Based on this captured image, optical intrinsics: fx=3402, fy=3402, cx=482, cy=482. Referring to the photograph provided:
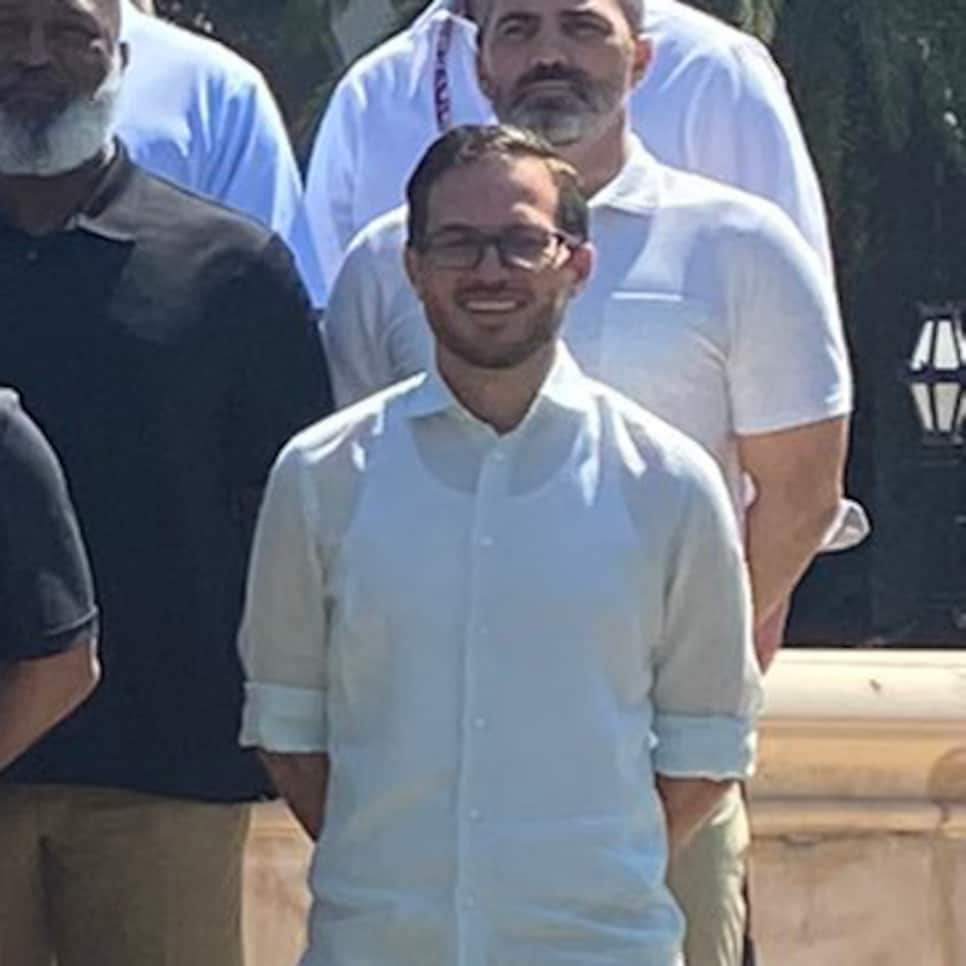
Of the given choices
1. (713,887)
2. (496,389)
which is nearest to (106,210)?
(496,389)

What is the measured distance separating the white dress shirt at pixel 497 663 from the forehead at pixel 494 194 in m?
0.19

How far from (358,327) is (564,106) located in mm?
378

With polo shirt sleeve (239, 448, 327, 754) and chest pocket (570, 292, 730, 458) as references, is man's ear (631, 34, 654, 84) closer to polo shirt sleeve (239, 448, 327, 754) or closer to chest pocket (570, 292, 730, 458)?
chest pocket (570, 292, 730, 458)

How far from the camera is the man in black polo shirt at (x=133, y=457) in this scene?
4.02m

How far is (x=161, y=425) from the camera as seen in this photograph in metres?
4.02

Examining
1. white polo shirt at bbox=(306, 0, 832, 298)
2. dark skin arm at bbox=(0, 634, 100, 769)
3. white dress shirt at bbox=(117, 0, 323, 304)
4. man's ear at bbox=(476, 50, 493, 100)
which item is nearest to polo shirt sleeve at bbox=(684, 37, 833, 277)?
white polo shirt at bbox=(306, 0, 832, 298)

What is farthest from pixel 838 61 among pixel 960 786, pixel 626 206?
pixel 626 206

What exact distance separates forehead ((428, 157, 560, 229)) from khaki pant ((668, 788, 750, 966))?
33.7 inches

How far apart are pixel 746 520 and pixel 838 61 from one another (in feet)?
31.6

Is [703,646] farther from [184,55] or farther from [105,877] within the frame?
[184,55]

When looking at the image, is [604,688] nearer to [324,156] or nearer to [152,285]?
[152,285]

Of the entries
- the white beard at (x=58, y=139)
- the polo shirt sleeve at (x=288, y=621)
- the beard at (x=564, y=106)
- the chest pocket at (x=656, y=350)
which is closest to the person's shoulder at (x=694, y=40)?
the beard at (x=564, y=106)

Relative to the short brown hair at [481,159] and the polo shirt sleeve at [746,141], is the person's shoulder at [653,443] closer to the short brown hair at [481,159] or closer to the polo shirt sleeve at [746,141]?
the short brown hair at [481,159]

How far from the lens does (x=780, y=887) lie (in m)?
5.09
